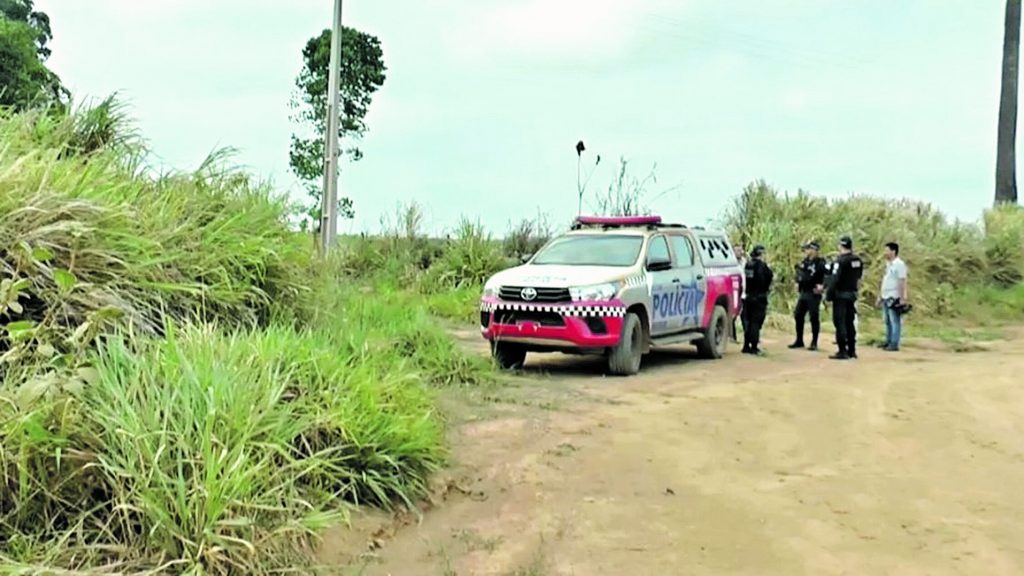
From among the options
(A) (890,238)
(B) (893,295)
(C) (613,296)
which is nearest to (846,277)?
(B) (893,295)

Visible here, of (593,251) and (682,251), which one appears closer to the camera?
(593,251)

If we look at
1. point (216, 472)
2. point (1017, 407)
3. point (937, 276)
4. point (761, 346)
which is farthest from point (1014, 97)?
point (216, 472)

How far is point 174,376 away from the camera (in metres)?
5.63

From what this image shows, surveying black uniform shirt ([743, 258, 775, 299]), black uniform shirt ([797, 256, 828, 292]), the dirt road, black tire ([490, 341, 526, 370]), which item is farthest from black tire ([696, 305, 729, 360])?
black tire ([490, 341, 526, 370])

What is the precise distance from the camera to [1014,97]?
29922 mm

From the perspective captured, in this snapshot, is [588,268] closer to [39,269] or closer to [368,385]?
[368,385]

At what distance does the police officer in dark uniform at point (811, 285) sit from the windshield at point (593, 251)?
375cm

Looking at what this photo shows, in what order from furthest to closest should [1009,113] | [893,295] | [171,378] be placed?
[1009,113]
[893,295]
[171,378]

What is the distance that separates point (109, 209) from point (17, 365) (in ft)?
5.02

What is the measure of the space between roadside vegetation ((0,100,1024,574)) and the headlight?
2.12 metres

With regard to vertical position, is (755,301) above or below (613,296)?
below

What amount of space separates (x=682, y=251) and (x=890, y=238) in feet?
40.7

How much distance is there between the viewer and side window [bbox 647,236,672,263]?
1340cm

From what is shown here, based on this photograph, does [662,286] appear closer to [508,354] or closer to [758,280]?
[508,354]
